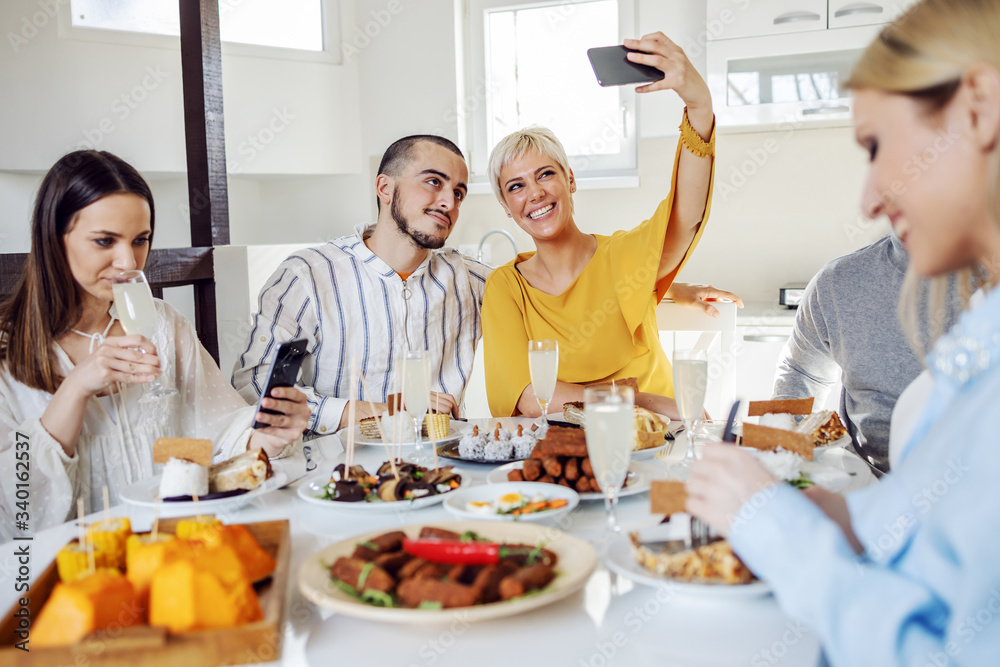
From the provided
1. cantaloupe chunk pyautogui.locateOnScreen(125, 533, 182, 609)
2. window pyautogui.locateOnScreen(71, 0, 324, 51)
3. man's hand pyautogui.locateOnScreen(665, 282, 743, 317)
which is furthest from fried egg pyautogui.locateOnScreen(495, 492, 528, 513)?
window pyautogui.locateOnScreen(71, 0, 324, 51)

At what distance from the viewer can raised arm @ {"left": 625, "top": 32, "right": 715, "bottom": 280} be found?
1.87 m

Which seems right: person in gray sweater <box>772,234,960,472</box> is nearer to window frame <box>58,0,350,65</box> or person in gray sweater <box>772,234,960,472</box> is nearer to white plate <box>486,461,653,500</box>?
white plate <box>486,461,653,500</box>

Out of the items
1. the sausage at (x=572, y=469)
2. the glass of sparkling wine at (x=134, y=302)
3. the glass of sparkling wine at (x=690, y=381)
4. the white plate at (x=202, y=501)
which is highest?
the glass of sparkling wine at (x=134, y=302)

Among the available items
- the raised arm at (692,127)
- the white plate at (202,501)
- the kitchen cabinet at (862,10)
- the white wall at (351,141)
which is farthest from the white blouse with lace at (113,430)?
the kitchen cabinet at (862,10)

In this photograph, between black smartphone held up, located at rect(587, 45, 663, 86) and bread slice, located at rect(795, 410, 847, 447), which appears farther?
black smartphone held up, located at rect(587, 45, 663, 86)

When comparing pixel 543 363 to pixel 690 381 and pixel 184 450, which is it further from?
pixel 184 450

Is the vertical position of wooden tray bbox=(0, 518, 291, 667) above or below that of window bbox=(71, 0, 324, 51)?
below

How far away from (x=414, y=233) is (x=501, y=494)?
4.37 ft

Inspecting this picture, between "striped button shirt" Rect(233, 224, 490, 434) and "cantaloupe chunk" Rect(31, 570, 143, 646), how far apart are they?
1.46m

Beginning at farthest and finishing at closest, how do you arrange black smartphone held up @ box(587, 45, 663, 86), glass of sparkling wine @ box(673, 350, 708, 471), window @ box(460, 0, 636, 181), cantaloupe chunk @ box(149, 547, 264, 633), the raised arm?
window @ box(460, 0, 636, 181), the raised arm, black smartphone held up @ box(587, 45, 663, 86), glass of sparkling wine @ box(673, 350, 708, 471), cantaloupe chunk @ box(149, 547, 264, 633)

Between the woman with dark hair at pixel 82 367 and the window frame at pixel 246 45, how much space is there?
6.36 feet

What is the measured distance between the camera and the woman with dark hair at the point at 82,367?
55.7 inches

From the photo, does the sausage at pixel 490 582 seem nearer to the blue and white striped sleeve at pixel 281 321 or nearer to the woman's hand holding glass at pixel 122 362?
the woman's hand holding glass at pixel 122 362

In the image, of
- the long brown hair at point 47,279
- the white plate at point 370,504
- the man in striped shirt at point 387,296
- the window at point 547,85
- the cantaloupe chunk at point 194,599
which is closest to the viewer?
the cantaloupe chunk at point 194,599
